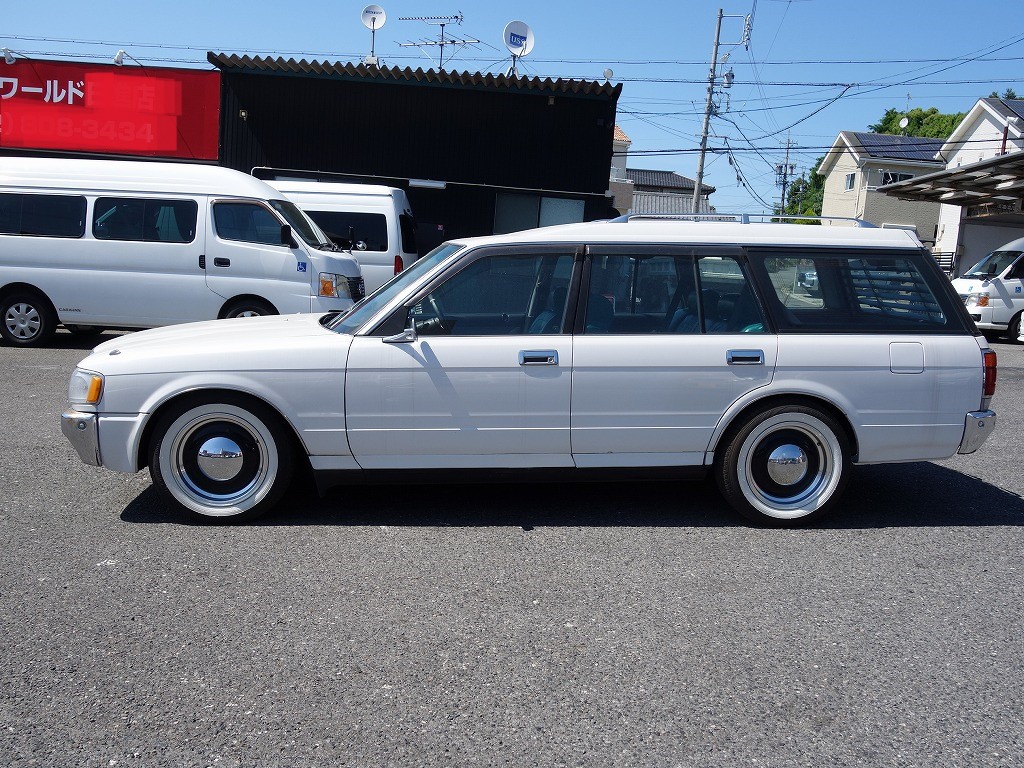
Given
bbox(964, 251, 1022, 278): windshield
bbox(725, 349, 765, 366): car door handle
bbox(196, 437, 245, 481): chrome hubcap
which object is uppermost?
bbox(964, 251, 1022, 278): windshield

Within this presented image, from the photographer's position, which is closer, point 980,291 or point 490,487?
point 490,487

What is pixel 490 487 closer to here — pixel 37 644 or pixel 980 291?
pixel 37 644

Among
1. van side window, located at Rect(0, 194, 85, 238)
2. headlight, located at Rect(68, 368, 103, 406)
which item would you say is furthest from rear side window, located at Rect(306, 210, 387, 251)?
headlight, located at Rect(68, 368, 103, 406)

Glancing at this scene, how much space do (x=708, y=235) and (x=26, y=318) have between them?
9.17m

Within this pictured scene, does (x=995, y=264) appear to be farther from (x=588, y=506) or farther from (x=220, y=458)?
(x=220, y=458)

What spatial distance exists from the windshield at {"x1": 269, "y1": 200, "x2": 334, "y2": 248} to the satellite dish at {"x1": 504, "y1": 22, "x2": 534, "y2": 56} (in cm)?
1266

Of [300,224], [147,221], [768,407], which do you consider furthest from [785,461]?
[147,221]

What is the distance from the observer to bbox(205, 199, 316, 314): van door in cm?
1095

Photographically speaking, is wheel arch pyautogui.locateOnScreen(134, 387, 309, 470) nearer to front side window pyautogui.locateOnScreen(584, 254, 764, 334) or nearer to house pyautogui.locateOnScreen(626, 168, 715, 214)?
front side window pyautogui.locateOnScreen(584, 254, 764, 334)

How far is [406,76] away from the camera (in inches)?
769

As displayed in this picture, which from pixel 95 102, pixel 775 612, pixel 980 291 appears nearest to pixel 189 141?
pixel 95 102

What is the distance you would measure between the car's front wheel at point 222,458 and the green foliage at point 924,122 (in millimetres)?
66616

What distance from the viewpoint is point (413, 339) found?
4918 millimetres

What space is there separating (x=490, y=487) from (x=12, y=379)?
233 inches
